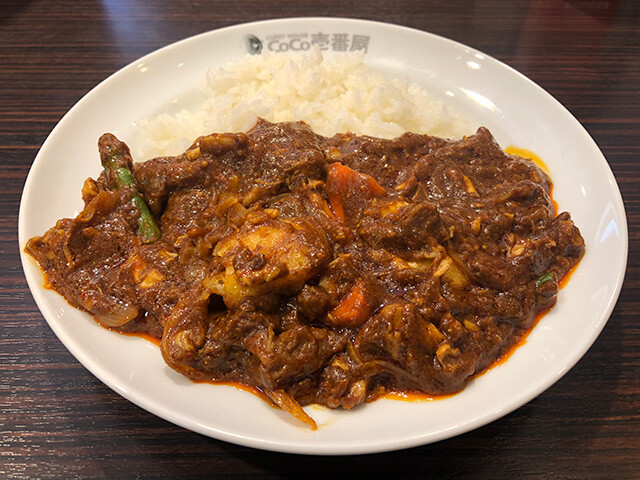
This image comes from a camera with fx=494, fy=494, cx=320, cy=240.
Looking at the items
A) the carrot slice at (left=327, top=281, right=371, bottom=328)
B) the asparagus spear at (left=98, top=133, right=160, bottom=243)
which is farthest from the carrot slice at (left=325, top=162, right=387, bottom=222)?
the asparagus spear at (left=98, top=133, right=160, bottom=243)

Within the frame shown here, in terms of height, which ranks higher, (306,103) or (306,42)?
(306,42)

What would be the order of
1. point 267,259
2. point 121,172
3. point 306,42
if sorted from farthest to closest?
point 306,42
point 121,172
point 267,259

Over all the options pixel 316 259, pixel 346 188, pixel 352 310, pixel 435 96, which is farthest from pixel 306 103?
pixel 352 310

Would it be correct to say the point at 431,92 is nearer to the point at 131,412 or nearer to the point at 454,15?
the point at 454,15

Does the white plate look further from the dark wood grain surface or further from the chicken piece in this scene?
the chicken piece

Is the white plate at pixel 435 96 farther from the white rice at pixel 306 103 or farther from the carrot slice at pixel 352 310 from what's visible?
the carrot slice at pixel 352 310

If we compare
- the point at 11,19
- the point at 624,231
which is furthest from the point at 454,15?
the point at 11,19

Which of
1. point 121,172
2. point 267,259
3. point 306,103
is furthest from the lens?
point 306,103

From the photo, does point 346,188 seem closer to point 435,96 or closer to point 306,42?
point 435,96
